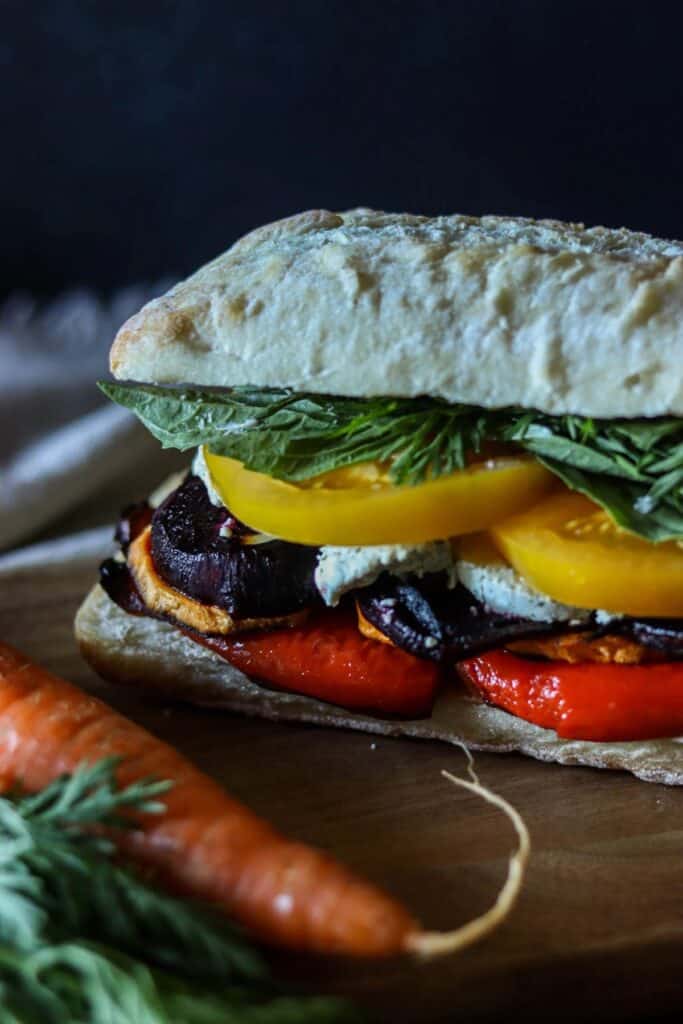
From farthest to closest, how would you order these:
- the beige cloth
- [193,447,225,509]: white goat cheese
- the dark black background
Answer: the dark black background < the beige cloth < [193,447,225,509]: white goat cheese

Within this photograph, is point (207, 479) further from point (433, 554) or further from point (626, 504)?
point (626, 504)

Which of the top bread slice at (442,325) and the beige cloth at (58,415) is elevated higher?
the top bread slice at (442,325)

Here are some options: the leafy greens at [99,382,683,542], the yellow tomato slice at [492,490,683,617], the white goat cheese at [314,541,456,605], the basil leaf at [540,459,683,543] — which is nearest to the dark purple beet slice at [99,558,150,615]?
the leafy greens at [99,382,683,542]

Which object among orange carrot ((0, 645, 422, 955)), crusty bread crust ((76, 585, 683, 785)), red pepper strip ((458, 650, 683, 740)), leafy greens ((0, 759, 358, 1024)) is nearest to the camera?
leafy greens ((0, 759, 358, 1024))

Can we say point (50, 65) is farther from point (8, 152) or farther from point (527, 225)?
point (527, 225)

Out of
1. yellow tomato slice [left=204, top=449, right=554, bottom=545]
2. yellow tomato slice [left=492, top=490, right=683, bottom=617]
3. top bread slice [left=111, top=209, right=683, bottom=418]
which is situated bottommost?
yellow tomato slice [left=492, top=490, right=683, bottom=617]

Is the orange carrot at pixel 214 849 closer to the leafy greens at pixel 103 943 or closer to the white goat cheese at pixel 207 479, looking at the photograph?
the leafy greens at pixel 103 943

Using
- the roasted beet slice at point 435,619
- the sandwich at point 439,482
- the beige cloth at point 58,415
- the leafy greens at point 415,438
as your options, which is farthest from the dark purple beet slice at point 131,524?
the beige cloth at point 58,415

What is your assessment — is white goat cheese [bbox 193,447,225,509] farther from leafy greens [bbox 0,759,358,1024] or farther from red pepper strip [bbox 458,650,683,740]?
leafy greens [bbox 0,759,358,1024]

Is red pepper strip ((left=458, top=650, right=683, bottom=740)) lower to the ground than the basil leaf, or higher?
lower
